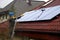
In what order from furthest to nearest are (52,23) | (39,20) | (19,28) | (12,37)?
(12,37), (19,28), (39,20), (52,23)

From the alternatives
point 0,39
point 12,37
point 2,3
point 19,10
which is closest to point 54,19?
point 12,37

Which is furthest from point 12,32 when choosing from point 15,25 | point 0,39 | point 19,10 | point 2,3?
point 2,3

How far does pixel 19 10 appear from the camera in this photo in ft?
76.0

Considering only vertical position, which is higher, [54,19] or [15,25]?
[54,19]

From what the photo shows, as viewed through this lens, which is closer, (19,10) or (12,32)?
(12,32)

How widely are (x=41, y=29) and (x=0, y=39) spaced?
4513 mm

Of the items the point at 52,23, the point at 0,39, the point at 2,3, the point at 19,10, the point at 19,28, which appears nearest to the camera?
the point at 52,23

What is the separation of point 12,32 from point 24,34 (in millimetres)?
954

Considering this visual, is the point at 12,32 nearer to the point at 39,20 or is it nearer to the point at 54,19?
the point at 39,20

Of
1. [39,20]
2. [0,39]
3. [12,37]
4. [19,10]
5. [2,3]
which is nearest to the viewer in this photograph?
[39,20]

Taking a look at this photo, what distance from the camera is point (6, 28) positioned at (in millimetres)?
10953

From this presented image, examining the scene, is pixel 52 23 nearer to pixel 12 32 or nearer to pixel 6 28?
pixel 12 32

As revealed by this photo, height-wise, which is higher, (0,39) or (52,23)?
(52,23)

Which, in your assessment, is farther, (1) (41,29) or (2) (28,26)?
(2) (28,26)
